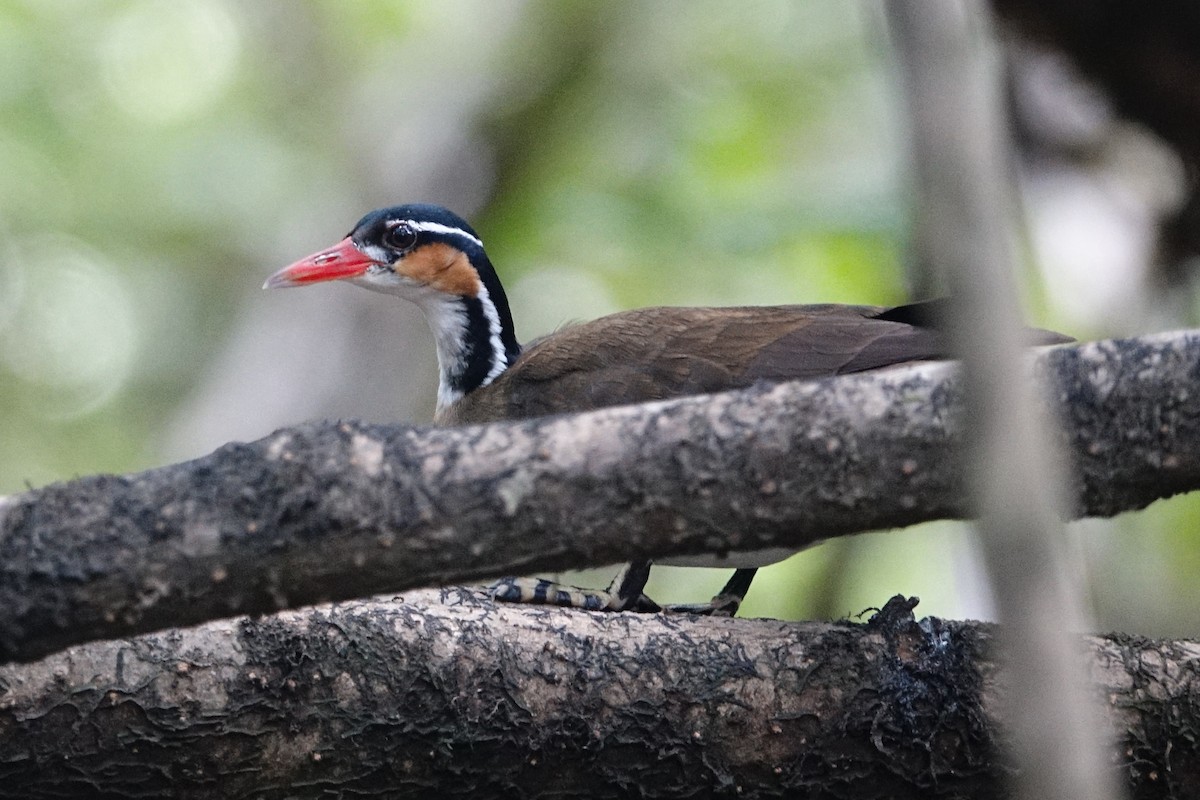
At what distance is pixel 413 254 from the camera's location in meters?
5.24

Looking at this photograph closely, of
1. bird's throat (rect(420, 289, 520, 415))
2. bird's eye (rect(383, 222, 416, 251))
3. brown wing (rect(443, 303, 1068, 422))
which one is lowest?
brown wing (rect(443, 303, 1068, 422))

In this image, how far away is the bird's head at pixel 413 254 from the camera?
5.23 m

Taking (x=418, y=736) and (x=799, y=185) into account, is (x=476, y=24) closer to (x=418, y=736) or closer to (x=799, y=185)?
(x=799, y=185)

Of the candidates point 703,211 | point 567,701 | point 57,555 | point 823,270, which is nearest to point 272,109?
point 703,211

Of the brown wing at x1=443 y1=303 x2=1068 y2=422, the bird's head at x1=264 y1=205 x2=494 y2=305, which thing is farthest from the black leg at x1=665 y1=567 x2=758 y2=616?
the bird's head at x1=264 y1=205 x2=494 y2=305

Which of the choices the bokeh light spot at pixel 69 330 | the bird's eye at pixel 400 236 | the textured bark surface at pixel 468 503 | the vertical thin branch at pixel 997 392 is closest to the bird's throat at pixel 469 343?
the bird's eye at pixel 400 236

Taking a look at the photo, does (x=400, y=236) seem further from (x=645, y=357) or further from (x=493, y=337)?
(x=645, y=357)

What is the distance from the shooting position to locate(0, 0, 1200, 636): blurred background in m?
5.96

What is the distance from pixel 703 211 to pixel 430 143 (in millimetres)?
1772

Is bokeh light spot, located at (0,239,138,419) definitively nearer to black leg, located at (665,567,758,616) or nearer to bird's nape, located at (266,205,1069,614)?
bird's nape, located at (266,205,1069,614)

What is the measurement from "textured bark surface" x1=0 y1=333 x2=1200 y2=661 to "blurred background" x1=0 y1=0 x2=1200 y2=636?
3.75 metres

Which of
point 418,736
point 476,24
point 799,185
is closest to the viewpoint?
point 418,736

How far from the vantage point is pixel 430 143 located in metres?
7.93

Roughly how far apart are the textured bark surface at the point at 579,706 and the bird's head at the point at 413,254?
2067mm
